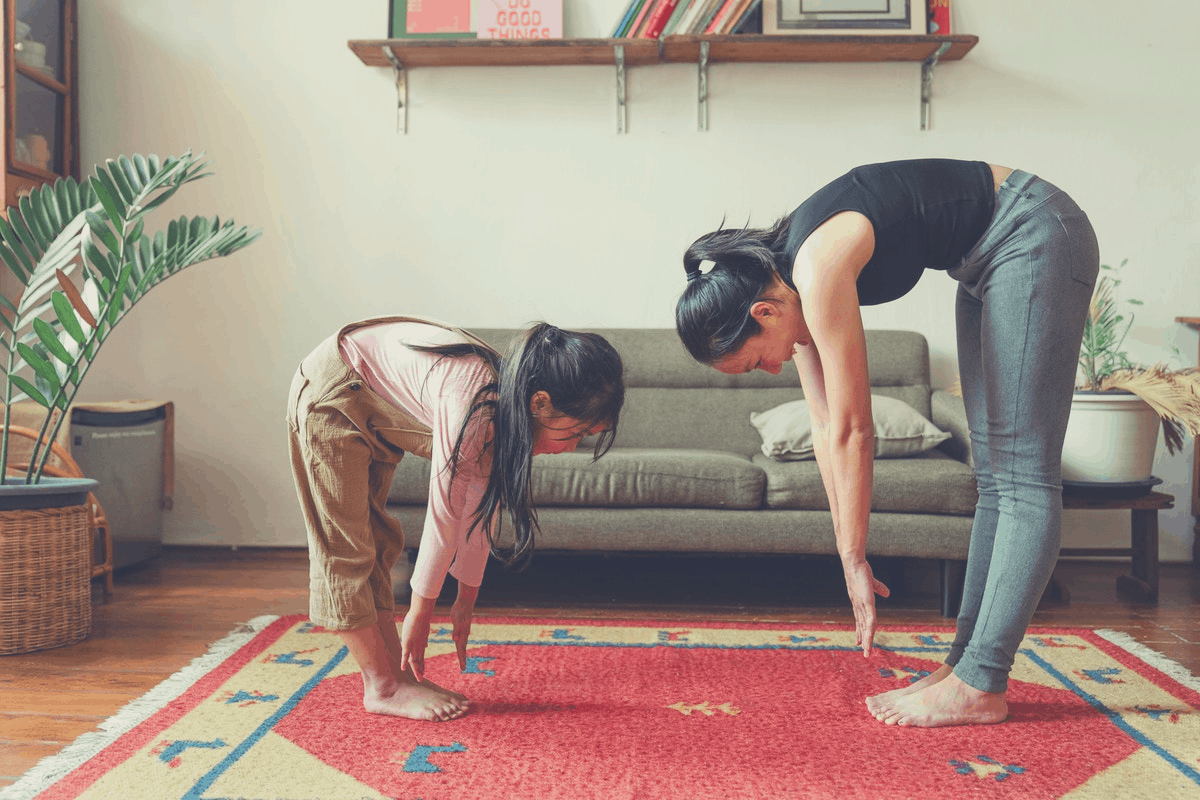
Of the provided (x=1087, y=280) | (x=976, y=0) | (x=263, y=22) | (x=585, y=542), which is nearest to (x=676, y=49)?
(x=976, y=0)

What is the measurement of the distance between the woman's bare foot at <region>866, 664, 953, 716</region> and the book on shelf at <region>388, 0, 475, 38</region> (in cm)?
235

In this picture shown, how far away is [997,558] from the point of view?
1330mm

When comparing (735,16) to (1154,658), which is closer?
(1154,658)

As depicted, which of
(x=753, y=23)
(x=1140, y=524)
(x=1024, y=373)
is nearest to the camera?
(x=1024, y=373)

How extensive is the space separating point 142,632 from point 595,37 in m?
2.17

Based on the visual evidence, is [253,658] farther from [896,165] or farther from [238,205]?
[238,205]

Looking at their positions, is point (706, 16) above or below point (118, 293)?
above

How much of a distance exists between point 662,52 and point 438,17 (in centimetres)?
74

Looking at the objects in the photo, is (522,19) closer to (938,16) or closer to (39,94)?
(938,16)

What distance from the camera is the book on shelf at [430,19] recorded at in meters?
2.81

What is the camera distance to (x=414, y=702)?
55.4 inches

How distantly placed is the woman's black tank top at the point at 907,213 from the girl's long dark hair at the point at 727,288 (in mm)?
37

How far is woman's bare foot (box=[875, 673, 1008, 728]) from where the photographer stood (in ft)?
4.47

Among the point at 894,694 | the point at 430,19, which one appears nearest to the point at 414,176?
the point at 430,19
